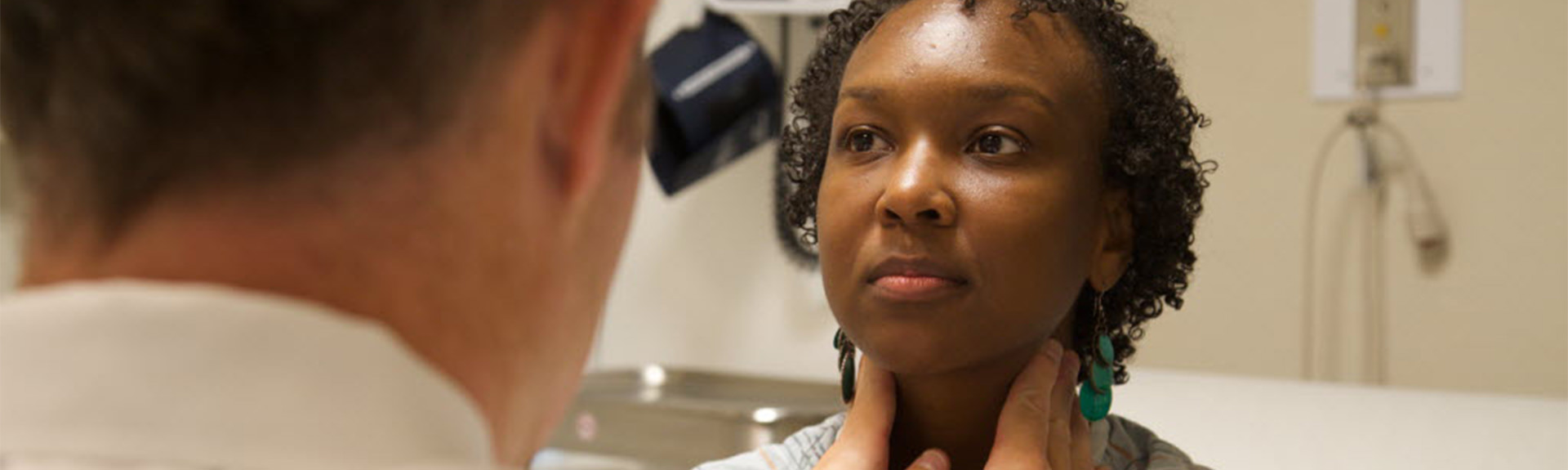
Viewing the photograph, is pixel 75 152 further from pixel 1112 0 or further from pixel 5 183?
pixel 1112 0

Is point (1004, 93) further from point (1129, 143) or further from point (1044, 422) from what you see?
point (1044, 422)

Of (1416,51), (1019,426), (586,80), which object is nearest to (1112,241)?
(1019,426)

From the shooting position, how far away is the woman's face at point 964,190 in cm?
114

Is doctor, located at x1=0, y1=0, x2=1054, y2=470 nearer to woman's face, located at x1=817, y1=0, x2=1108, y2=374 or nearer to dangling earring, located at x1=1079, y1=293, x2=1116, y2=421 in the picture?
woman's face, located at x1=817, y1=0, x2=1108, y2=374

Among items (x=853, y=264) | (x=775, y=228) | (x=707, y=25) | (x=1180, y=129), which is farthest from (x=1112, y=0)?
(x=775, y=228)

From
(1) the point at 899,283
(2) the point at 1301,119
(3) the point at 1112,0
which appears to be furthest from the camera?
(2) the point at 1301,119

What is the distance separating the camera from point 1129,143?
1.24m

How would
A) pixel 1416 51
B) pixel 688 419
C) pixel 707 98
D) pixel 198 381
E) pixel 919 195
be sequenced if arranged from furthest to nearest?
pixel 707 98, pixel 688 419, pixel 1416 51, pixel 919 195, pixel 198 381

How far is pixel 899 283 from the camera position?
1139 mm

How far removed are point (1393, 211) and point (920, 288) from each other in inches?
48.1

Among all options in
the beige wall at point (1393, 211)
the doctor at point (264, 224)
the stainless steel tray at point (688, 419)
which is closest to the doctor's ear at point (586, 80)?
the doctor at point (264, 224)

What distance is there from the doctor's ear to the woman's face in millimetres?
646

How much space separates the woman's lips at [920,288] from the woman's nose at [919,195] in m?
0.04

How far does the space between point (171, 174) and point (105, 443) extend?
0.26 feet
